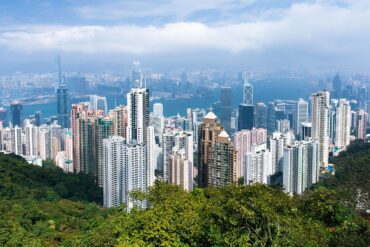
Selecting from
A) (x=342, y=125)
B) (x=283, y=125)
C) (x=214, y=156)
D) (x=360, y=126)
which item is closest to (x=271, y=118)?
(x=283, y=125)

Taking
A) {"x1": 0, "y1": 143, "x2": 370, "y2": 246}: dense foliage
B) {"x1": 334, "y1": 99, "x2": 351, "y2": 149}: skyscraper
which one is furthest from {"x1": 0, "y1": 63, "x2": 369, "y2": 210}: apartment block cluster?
{"x1": 0, "y1": 143, "x2": 370, "y2": 246}: dense foliage

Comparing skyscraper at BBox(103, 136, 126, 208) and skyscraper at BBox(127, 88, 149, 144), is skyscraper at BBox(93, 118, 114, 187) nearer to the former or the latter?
skyscraper at BBox(127, 88, 149, 144)

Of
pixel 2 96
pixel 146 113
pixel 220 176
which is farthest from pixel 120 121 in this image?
Answer: pixel 2 96

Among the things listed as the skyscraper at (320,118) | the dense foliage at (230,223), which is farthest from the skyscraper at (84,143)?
the dense foliage at (230,223)

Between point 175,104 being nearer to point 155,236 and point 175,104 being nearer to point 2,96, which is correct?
point 2,96

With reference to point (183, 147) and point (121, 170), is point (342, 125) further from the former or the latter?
point (121, 170)
